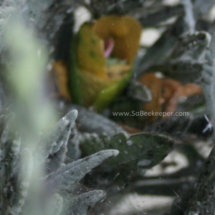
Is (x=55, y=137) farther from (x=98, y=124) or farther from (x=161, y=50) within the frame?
(x=161, y=50)

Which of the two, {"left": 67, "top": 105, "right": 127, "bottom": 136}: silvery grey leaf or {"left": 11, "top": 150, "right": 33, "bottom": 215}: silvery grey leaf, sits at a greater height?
{"left": 11, "top": 150, "right": 33, "bottom": 215}: silvery grey leaf

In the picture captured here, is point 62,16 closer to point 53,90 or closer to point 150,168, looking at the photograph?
point 53,90

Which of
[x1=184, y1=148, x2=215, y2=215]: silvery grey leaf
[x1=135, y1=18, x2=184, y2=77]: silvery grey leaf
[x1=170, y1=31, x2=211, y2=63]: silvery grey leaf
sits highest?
[x1=170, y1=31, x2=211, y2=63]: silvery grey leaf

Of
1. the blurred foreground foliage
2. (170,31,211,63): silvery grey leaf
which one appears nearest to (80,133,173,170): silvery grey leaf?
the blurred foreground foliage

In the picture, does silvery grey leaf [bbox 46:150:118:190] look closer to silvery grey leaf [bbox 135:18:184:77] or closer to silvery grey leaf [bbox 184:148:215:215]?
silvery grey leaf [bbox 184:148:215:215]

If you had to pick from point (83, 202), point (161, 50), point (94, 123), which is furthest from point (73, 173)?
point (161, 50)

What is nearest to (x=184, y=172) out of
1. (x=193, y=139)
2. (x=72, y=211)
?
(x=193, y=139)

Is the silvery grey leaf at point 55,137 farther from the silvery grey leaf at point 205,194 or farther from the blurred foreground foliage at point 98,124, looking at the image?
the silvery grey leaf at point 205,194

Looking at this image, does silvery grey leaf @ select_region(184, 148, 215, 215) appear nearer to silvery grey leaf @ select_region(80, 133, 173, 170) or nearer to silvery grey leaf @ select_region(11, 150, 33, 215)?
silvery grey leaf @ select_region(80, 133, 173, 170)

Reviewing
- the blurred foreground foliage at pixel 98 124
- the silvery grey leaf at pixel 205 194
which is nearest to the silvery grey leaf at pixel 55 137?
the blurred foreground foliage at pixel 98 124

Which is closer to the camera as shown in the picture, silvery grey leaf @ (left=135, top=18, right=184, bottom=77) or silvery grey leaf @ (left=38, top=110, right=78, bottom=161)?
silvery grey leaf @ (left=38, top=110, right=78, bottom=161)

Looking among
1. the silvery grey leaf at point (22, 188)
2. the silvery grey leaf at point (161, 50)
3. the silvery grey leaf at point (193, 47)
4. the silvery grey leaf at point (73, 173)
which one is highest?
the silvery grey leaf at point (22, 188)
